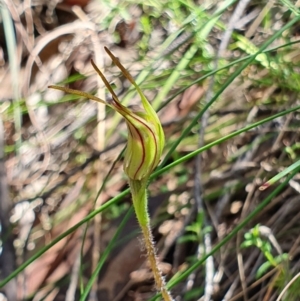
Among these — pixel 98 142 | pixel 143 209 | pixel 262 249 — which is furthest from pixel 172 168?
pixel 143 209

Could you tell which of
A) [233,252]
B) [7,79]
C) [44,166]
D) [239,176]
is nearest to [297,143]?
[239,176]

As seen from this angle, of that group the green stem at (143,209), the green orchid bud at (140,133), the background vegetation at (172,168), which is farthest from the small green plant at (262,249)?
the green orchid bud at (140,133)

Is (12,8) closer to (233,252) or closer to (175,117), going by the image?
(175,117)

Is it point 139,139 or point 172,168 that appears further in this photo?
point 172,168

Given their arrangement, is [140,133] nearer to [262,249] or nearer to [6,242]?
[262,249]

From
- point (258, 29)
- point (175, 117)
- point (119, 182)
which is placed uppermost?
point (258, 29)
